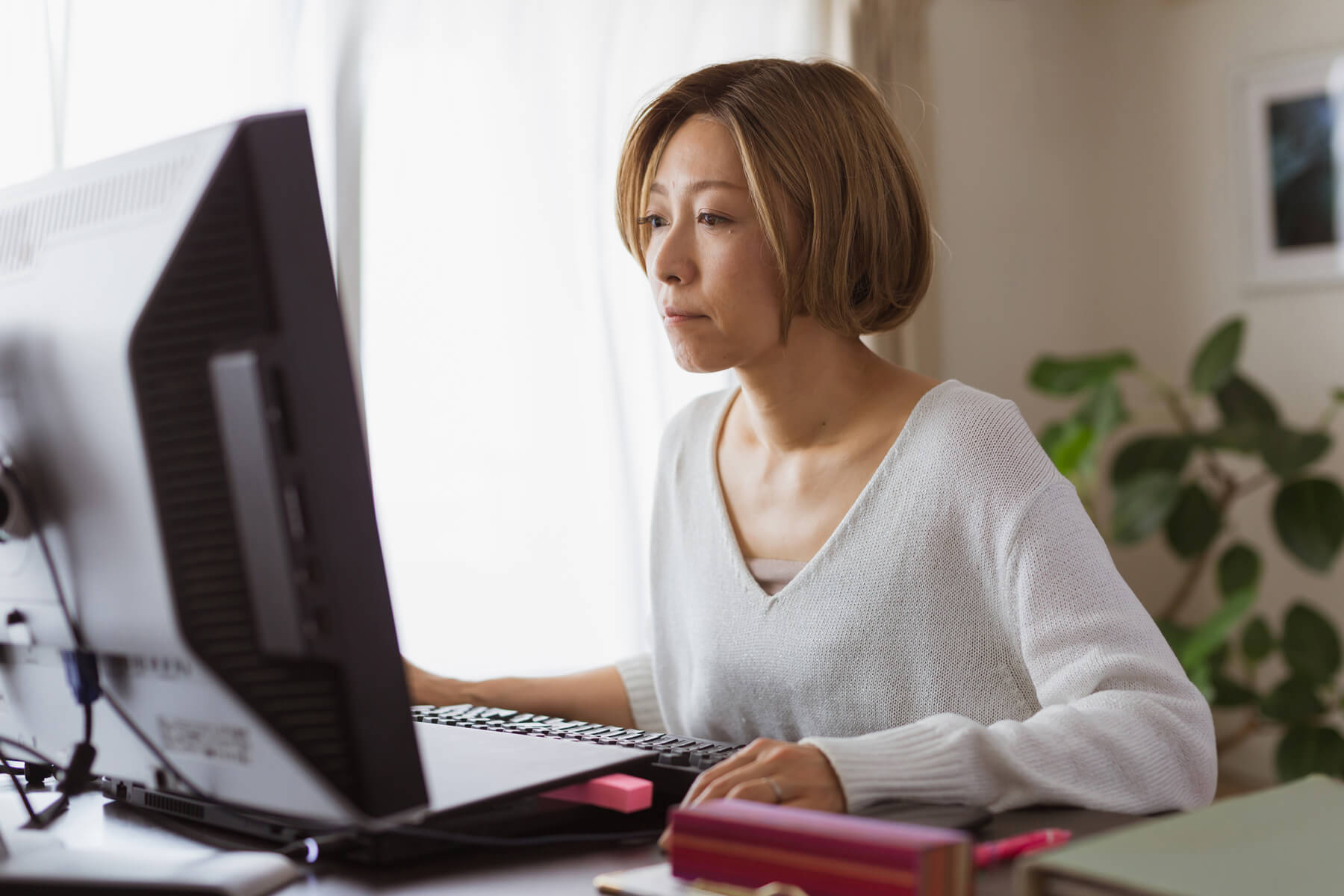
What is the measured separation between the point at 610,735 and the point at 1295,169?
10.1 ft

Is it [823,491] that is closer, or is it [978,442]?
[978,442]

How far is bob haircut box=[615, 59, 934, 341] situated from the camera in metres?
1.29

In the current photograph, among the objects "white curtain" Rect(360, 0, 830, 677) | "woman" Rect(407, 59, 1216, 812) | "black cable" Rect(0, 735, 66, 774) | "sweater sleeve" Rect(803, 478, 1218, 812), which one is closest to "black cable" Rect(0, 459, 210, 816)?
"black cable" Rect(0, 735, 66, 774)

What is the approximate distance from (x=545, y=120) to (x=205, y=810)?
181cm

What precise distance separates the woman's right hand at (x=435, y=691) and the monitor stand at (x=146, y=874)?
522 mm

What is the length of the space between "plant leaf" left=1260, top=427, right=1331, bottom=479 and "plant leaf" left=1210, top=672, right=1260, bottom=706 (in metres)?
0.54

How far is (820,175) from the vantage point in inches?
50.9

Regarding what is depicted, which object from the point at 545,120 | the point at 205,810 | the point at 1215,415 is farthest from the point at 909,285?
the point at 1215,415

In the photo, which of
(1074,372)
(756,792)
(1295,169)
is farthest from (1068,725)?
(1295,169)

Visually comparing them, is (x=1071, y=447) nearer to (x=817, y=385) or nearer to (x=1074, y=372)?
(x=1074, y=372)

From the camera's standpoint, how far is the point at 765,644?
133cm

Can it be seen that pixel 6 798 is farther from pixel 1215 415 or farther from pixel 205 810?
pixel 1215 415

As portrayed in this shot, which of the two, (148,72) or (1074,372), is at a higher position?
(148,72)

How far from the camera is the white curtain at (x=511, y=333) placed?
2227mm
